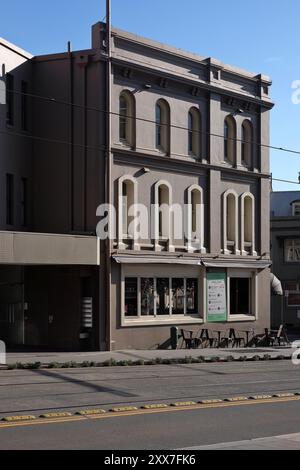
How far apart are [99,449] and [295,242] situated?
4567 centimetres

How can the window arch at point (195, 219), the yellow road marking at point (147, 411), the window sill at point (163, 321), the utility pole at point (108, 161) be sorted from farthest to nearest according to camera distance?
the window arch at point (195, 219) < the window sill at point (163, 321) < the utility pole at point (108, 161) < the yellow road marking at point (147, 411)

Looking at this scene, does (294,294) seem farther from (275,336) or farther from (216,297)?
(216,297)

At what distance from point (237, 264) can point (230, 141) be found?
5.69 metres

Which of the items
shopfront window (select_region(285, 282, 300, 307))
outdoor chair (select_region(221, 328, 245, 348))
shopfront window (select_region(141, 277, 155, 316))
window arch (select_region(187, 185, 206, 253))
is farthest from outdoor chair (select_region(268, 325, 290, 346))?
shopfront window (select_region(285, 282, 300, 307))

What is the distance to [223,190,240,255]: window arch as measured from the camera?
32.7m

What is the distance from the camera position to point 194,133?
1227 inches

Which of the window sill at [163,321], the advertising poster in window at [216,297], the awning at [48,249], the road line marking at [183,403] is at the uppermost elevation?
the awning at [48,249]

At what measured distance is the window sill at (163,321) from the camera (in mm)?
27648

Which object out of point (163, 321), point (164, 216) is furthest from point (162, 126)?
point (163, 321)

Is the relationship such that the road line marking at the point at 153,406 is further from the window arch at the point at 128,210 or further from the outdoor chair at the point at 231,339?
the outdoor chair at the point at 231,339

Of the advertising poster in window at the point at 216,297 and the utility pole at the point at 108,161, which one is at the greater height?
the utility pole at the point at 108,161

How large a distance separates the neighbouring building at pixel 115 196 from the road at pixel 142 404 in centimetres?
591

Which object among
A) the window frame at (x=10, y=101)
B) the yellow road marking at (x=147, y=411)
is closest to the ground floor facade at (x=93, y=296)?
A: the window frame at (x=10, y=101)
